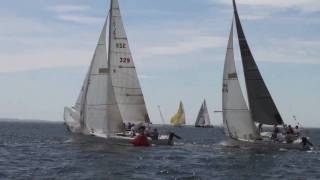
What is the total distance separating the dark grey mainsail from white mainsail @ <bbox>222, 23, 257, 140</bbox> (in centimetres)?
109

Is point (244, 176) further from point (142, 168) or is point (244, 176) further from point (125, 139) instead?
point (125, 139)

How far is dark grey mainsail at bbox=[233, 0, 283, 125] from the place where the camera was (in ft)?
180

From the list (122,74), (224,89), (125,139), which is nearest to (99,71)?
(122,74)

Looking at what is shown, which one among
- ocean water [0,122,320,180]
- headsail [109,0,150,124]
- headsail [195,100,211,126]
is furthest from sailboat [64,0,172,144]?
headsail [195,100,211,126]

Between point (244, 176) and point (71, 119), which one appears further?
point (71, 119)

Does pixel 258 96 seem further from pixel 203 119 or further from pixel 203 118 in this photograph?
pixel 203 119

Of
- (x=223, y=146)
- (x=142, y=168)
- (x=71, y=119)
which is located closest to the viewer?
(x=142, y=168)

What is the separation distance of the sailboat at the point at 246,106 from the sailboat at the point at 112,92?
650 centimetres

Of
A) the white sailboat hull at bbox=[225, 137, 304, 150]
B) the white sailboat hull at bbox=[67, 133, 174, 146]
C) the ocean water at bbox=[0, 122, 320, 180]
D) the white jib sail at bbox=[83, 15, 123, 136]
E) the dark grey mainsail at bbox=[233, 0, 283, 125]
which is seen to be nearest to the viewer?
the ocean water at bbox=[0, 122, 320, 180]

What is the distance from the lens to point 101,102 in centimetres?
5528

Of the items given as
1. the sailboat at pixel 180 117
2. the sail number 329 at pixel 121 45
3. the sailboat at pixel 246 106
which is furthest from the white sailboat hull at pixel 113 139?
the sailboat at pixel 180 117

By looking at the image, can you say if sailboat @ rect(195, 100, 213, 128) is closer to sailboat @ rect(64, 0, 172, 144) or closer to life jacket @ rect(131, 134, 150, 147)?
sailboat @ rect(64, 0, 172, 144)

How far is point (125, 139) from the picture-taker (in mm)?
53781

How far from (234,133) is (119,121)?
387 inches
